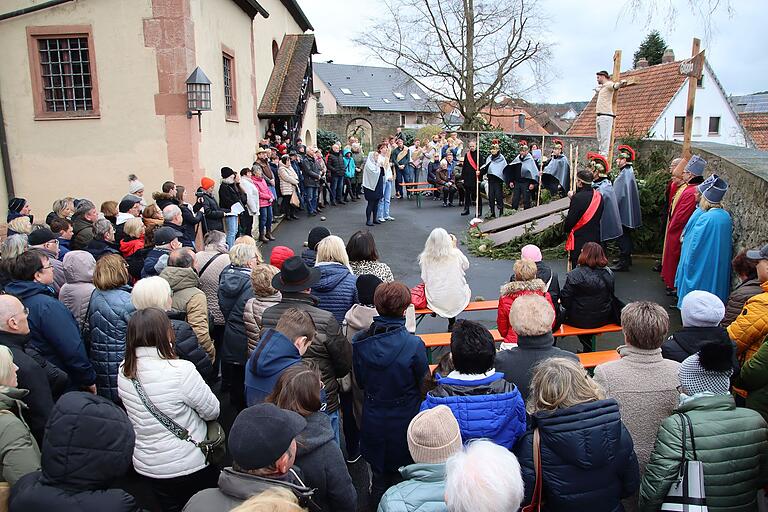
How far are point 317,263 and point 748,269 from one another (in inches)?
141

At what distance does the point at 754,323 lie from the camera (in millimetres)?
4016

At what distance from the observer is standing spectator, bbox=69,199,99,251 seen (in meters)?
6.93

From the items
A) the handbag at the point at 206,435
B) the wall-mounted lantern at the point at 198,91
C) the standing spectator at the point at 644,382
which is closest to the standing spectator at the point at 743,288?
the standing spectator at the point at 644,382

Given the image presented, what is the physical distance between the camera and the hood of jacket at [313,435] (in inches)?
108

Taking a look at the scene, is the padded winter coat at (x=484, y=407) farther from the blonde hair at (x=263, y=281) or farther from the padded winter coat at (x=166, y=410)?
the blonde hair at (x=263, y=281)

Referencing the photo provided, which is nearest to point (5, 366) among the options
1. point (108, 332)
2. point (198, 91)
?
point (108, 332)

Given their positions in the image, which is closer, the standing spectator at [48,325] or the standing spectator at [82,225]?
the standing spectator at [48,325]

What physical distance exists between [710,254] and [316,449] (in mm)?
5867

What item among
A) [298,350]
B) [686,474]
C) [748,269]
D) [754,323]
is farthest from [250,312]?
[748,269]

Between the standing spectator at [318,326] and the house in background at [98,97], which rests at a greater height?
the house in background at [98,97]

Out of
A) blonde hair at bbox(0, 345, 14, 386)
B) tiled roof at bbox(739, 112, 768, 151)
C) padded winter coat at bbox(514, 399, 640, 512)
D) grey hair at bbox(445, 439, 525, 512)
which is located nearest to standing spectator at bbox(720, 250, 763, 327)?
padded winter coat at bbox(514, 399, 640, 512)

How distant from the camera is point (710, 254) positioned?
6855 millimetres

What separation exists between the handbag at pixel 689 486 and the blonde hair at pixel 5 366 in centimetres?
350

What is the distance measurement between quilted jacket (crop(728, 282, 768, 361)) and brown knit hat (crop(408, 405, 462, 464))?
261 cm
